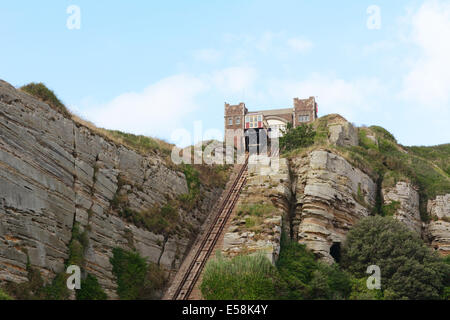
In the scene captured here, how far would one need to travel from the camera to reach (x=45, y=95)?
2795 centimetres

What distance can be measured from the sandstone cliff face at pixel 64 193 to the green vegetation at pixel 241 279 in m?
3.67

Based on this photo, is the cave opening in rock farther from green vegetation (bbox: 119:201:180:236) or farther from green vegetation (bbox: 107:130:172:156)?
green vegetation (bbox: 107:130:172:156)

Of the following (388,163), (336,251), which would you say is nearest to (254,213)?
(336,251)

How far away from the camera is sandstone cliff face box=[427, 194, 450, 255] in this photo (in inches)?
1431

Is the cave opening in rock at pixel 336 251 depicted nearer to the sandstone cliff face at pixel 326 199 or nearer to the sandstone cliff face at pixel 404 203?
the sandstone cliff face at pixel 326 199

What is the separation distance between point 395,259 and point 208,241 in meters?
9.98

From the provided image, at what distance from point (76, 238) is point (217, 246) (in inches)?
329

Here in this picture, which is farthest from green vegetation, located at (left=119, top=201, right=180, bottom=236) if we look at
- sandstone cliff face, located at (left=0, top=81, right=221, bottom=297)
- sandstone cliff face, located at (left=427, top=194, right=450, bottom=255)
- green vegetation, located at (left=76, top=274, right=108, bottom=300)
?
sandstone cliff face, located at (left=427, top=194, right=450, bottom=255)

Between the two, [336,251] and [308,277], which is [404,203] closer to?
[336,251]

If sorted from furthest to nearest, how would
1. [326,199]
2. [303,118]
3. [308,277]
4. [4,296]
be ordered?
[303,118] → [326,199] → [308,277] → [4,296]

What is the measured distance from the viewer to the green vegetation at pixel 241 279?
2562 centimetres

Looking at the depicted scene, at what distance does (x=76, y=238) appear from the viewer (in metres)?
25.2

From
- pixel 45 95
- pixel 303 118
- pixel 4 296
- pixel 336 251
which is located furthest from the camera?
pixel 303 118
